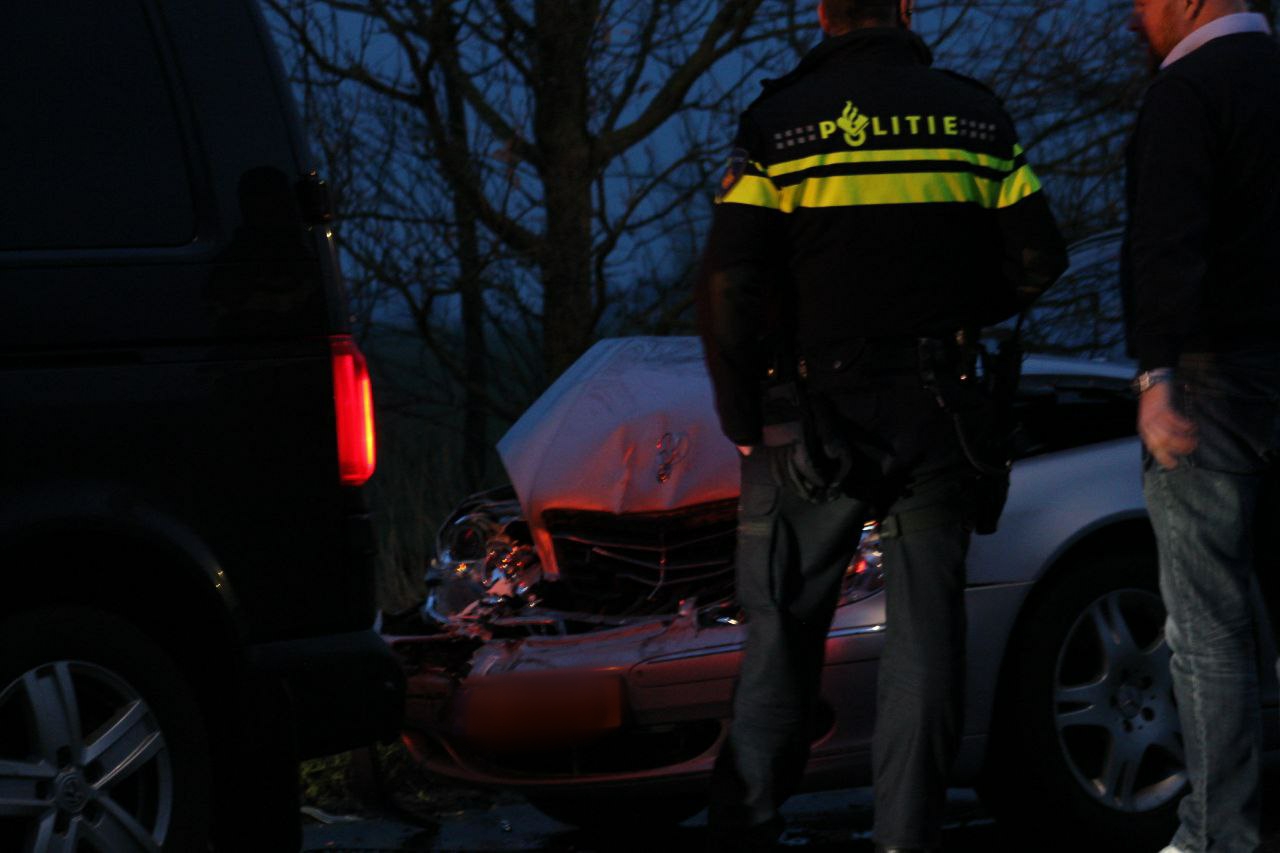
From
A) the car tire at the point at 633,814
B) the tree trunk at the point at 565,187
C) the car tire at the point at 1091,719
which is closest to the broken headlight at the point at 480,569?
the car tire at the point at 633,814

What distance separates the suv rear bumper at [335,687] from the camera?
3762mm

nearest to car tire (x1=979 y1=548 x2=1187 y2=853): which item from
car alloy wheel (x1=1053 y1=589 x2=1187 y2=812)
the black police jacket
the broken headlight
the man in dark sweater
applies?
car alloy wheel (x1=1053 y1=589 x2=1187 y2=812)

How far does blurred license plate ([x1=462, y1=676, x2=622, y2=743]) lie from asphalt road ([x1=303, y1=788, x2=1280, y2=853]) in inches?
27.7

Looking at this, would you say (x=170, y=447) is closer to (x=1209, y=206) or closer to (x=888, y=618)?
(x=888, y=618)

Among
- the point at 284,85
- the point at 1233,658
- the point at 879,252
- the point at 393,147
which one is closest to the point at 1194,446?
the point at 1233,658

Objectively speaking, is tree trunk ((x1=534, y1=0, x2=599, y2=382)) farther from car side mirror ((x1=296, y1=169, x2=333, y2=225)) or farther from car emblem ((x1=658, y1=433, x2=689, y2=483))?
car side mirror ((x1=296, y1=169, x2=333, y2=225))

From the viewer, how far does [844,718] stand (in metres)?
4.15

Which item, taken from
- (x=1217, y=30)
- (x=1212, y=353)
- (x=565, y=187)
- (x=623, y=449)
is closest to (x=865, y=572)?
(x=623, y=449)

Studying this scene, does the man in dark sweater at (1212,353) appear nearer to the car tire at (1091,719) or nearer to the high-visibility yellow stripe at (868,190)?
the high-visibility yellow stripe at (868,190)

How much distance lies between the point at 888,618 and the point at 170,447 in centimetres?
144

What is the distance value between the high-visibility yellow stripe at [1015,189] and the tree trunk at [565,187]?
16.4 feet

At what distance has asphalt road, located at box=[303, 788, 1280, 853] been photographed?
16.0 ft

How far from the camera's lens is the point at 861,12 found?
3656 mm

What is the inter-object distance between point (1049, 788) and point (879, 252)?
146 cm
